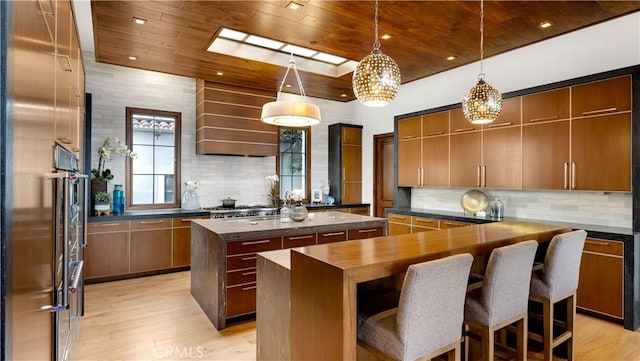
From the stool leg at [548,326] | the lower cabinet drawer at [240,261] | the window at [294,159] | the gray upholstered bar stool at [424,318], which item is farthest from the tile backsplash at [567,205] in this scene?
the lower cabinet drawer at [240,261]

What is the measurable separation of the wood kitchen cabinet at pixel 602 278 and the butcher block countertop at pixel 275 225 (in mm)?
2048

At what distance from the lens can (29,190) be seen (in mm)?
1025

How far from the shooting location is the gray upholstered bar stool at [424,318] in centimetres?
148

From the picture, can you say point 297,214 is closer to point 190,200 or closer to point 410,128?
point 190,200

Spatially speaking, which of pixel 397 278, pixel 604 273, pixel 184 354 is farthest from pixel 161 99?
pixel 604 273

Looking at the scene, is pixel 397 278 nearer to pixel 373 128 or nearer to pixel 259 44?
pixel 259 44

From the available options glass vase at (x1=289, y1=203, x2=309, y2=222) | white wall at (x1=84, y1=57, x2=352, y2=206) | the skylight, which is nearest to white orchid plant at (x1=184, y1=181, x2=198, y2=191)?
white wall at (x1=84, y1=57, x2=352, y2=206)

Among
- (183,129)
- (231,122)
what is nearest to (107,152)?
(183,129)

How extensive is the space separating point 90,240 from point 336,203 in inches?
162

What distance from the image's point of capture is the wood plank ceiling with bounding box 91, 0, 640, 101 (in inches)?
132

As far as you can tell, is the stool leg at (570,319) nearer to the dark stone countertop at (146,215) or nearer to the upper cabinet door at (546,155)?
the upper cabinet door at (546,155)

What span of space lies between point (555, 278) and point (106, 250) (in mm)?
4895

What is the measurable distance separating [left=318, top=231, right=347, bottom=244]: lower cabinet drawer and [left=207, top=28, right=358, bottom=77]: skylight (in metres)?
2.41

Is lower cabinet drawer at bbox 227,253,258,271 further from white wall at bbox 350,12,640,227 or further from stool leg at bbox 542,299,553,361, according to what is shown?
white wall at bbox 350,12,640,227
